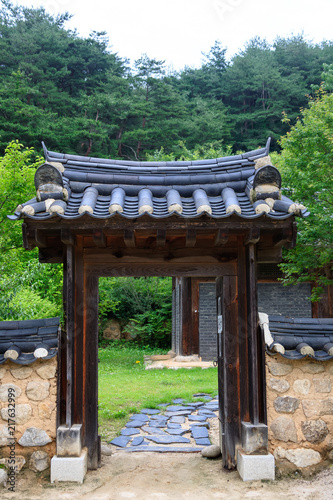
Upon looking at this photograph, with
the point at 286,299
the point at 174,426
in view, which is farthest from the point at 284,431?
the point at 286,299

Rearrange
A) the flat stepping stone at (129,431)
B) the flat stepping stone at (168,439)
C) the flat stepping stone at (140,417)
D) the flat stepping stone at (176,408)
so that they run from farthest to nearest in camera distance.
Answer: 1. the flat stepping stone at (176,408)
2. the flat stepping stone at (140,417)
3. the flat stepping stone at (129,431)
4. the flat stepping stone at (168,439)

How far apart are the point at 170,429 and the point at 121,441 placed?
3.47 feet

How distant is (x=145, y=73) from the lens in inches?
1223

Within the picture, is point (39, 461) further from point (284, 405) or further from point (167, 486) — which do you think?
point (284, 405)

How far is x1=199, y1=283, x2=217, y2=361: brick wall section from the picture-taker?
15531 mm

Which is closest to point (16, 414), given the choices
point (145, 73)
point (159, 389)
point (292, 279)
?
point (159, 389)

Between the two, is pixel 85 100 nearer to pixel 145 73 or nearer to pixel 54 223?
pixel 145 73

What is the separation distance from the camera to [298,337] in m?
4.93

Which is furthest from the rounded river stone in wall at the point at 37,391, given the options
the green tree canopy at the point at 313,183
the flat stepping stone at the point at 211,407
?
the green tree canopy at the point at 313,183

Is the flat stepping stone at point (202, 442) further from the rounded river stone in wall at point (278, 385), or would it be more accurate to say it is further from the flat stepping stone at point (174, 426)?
the rounded river stone in wall at point (278, 385)

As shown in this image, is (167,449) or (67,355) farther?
(167,449)

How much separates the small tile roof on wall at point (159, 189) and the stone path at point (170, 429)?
11.8 ft

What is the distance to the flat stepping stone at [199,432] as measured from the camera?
6.96 metres

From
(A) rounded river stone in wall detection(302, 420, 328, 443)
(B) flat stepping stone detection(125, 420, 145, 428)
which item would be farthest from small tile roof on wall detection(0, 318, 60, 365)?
(B) flat stepping stone detection(125, 420, 145, 428)
